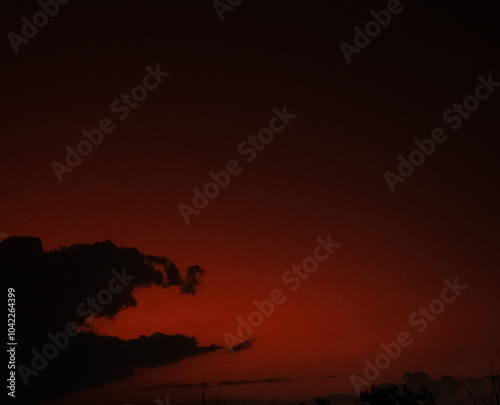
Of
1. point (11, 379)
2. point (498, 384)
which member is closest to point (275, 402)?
point (498, 384)

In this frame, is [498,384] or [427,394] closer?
[498,384]

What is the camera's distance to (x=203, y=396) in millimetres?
38969

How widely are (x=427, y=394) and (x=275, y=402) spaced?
1223 centimetres

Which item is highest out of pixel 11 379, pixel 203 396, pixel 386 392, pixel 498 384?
pixel 11 379

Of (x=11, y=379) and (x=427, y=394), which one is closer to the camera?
(x=11, y=379)

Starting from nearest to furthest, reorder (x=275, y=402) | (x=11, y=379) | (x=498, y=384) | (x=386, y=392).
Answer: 1. (x=11, y=379)
2. (x=498, y=384)
3. (x=386, y=392)
4. (x=275, y=402)

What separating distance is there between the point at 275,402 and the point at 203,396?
6780mm

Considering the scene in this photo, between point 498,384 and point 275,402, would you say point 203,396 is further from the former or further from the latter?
point 498,384

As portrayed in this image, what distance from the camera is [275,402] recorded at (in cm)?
4209

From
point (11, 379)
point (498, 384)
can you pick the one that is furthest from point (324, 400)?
point (11, 379)

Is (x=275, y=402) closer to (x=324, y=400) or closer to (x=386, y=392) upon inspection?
(x=324, y=400)

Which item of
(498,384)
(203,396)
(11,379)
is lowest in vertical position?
(498,384)

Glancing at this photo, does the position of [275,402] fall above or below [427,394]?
above

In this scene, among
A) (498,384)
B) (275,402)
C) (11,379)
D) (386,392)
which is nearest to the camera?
(11,379)
